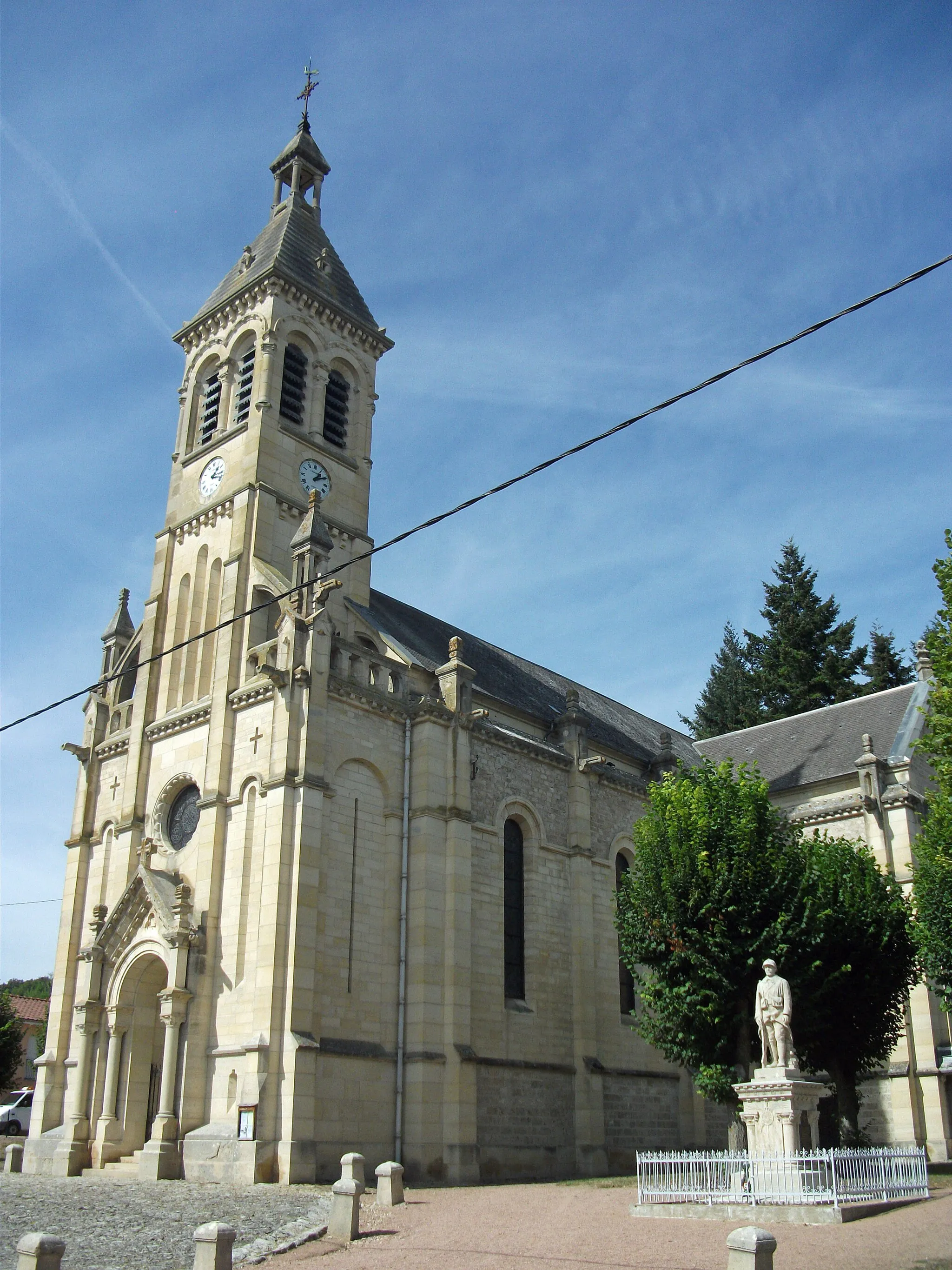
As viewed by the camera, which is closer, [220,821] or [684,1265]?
[684,1265]

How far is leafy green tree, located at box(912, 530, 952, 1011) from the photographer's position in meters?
21.2

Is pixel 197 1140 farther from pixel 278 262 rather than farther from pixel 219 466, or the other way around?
pixel 278 262

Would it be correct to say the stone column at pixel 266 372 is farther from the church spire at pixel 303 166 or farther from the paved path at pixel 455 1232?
the paved path at pixel 455 1232

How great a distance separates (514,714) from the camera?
31.0 m

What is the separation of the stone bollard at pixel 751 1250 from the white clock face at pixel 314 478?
23.8 m

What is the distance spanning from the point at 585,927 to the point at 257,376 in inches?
698

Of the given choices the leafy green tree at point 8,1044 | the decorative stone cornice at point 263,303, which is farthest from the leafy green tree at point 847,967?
the leafy green tree at point 8,1044

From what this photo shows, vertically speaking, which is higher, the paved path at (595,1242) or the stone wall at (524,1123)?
the stone wall at (524,1123)

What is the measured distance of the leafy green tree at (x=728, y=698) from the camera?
55750 mm

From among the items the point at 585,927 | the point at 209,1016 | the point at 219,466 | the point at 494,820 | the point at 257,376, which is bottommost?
the point at 209,1016

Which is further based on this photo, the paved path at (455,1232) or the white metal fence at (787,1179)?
the white metal fence at (787,1179)

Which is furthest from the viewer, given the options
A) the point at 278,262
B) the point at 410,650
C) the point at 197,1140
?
Result: the point at 278,262

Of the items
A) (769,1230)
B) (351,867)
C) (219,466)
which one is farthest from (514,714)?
(769,1230)

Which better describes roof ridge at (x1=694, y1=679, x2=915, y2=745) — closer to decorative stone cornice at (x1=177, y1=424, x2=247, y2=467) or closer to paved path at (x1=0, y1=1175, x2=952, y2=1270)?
paved path at (x1=0, y1=1175, x2=952, y2=1270)
